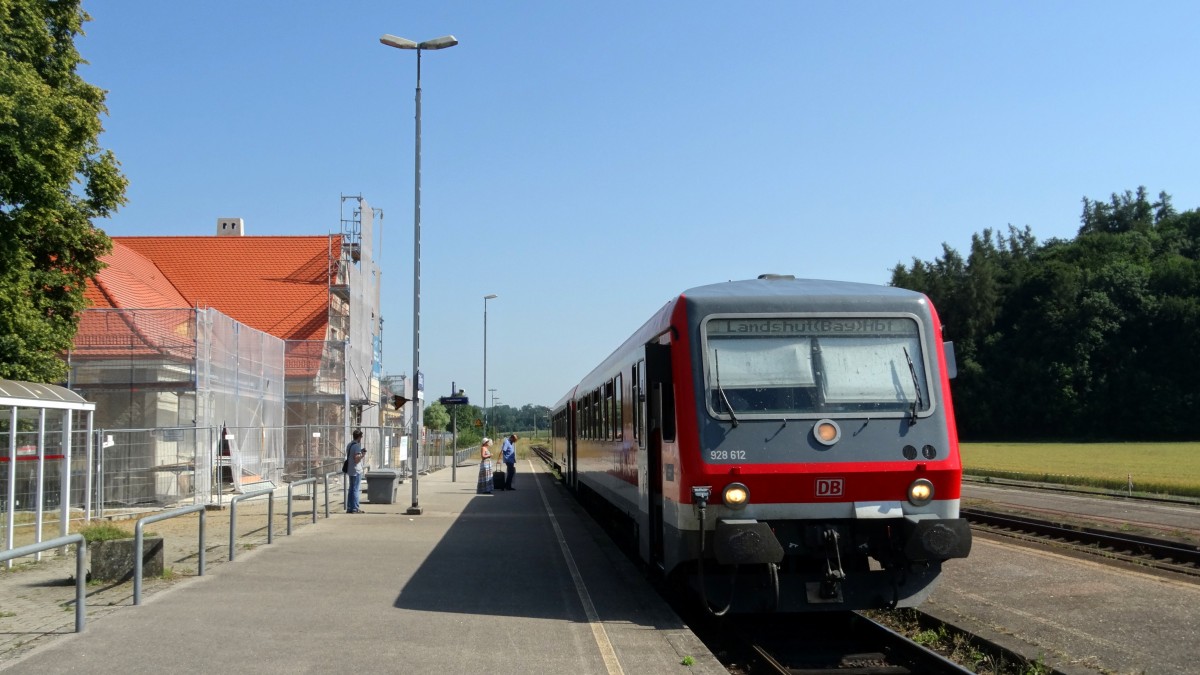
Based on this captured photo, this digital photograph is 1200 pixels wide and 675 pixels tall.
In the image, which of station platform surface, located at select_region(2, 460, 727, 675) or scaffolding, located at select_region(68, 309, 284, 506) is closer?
station platform surface, located at select_region(2, 460, 727, 675)

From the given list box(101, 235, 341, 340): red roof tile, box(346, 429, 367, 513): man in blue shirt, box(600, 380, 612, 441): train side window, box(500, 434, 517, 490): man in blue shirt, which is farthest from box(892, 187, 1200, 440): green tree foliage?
box(600, 380, 612, 441): train side window

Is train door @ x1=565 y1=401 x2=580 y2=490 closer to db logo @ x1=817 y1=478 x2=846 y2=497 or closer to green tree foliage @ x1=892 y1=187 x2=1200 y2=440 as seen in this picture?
db logo @ x1=817 y1=478 x2=846 y2=497

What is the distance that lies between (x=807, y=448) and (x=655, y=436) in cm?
210

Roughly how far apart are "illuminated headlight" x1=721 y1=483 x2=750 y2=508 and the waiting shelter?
8630 millimetres

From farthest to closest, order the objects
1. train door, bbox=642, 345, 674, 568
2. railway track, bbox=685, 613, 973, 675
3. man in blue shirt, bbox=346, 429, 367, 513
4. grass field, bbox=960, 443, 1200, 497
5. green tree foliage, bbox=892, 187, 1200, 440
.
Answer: green tree foliage, bbox=892, 187, 1200, 440 → grass field, bbox=960, 443, 1200, 497 → man in blue shirt, bbox=346, 429, 367, 513 → train door, bbox=642, 345, 674, 568 → railway track, bbox=685, 613, 973, 675

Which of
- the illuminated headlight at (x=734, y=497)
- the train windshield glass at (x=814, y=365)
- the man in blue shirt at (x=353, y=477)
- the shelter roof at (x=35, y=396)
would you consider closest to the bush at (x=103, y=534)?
the shelter roof at (x=35, y=396)

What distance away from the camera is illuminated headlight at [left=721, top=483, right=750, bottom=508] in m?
8.87

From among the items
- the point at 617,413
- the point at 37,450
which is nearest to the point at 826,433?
the point at 617,413

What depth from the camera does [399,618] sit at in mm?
9359

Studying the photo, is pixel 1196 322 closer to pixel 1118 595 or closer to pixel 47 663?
pixel 1118 595

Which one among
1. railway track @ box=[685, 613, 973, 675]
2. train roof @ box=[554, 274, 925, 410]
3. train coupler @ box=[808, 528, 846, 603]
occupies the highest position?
train roof @ box=[554, 274, 925, 410]

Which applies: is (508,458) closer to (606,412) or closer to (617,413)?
(606,412)

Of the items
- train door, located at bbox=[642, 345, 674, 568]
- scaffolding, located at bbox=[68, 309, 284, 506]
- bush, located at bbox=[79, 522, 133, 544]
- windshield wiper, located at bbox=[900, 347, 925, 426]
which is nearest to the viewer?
windshield wiper, located at bbox=[900, 347, 925, 426]

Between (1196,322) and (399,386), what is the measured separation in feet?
182
